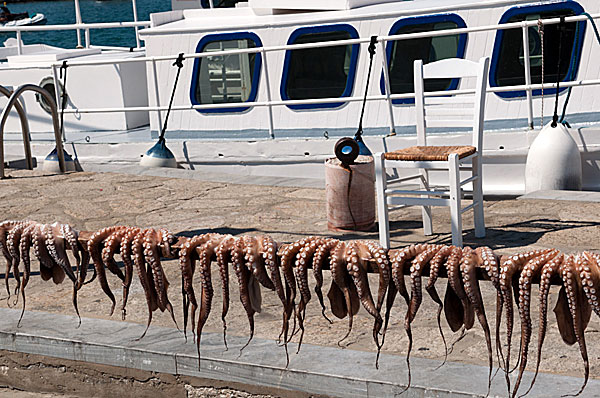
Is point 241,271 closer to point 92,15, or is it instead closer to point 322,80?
point 322,80

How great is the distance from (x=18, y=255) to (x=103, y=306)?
78.9 inches

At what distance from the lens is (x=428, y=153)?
575 centimetres

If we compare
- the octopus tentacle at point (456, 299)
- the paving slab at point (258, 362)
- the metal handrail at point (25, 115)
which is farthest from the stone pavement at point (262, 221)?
the octopus tentacle at point (456, 299)

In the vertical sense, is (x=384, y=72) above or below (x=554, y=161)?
above

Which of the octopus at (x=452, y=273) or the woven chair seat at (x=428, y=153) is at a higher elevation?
the octopus at (x=452, y=273)

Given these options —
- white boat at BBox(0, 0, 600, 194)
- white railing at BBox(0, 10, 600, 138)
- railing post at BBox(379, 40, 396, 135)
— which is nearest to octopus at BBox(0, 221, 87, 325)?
white railing at BBox(0, 10, 600, 138)

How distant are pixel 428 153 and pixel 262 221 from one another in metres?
1.81

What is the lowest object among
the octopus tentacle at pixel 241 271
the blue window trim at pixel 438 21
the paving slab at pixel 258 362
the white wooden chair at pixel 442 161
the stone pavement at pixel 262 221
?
the stone pavement at pixel 262 221

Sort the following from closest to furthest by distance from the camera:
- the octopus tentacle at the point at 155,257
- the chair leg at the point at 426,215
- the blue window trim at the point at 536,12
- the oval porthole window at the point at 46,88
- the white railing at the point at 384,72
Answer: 1. the octopus tentacle at the point at 155,257
2. the chair leg at the point at 426,215
3. the white railing at the point at 384,72
4. the blue window trim at the point at 536,12
5. the oval porthole window at the point at 46,88

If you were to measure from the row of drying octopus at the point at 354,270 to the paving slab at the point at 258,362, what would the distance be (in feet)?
2.44

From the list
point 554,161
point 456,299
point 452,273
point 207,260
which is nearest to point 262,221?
point 554,161

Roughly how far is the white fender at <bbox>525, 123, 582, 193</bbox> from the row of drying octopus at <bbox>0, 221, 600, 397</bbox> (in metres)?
5.22

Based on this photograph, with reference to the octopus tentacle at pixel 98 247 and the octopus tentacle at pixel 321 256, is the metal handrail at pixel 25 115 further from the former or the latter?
the octopus tentacle at pixel 321 256

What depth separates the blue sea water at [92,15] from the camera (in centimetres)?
4847
